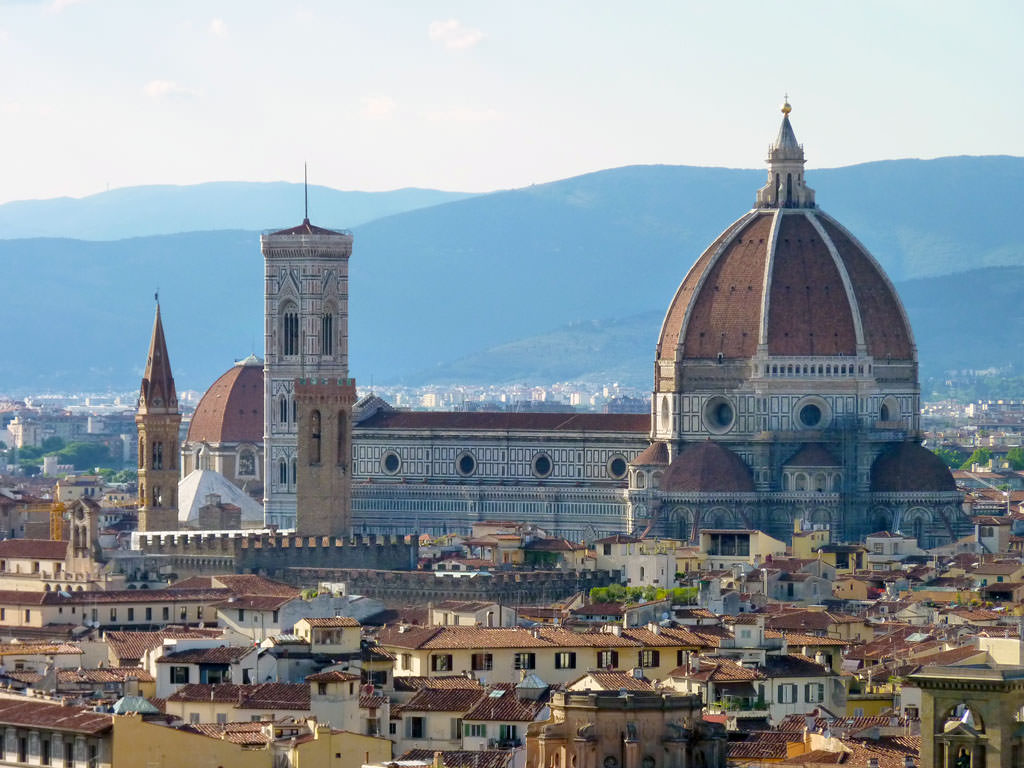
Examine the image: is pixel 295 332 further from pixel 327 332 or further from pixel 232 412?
pixel 232 412

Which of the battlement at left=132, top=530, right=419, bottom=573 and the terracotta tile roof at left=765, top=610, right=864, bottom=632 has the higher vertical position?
the battlement at left=132, top=530, right=419, bottom=573

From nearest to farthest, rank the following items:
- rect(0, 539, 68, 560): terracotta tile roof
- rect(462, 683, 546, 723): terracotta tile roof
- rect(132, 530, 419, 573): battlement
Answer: rect(462, 683, 546, 723): terracotta tile roof
rect(0, 539, 68, 560): terracotta tile roof
rect(132, 530, 419, 573): battlement

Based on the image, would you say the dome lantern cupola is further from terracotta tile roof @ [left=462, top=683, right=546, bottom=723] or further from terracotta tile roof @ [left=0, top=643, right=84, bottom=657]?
terracotta tile roof @ [left=462, top=683, right=546, bottom=723]

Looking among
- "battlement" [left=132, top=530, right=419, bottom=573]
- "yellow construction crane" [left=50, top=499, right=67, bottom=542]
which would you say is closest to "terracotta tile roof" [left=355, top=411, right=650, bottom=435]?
"battlement" [left=132, top=530, right=419, bottom=573]

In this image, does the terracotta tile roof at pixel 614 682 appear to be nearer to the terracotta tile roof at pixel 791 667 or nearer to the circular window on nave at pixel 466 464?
the terracotta tile roof at pixel 791 667

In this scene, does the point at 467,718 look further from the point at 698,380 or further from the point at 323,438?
the point at 698,380

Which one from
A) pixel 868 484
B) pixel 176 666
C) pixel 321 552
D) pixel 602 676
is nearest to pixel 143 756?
pixel 602 676
